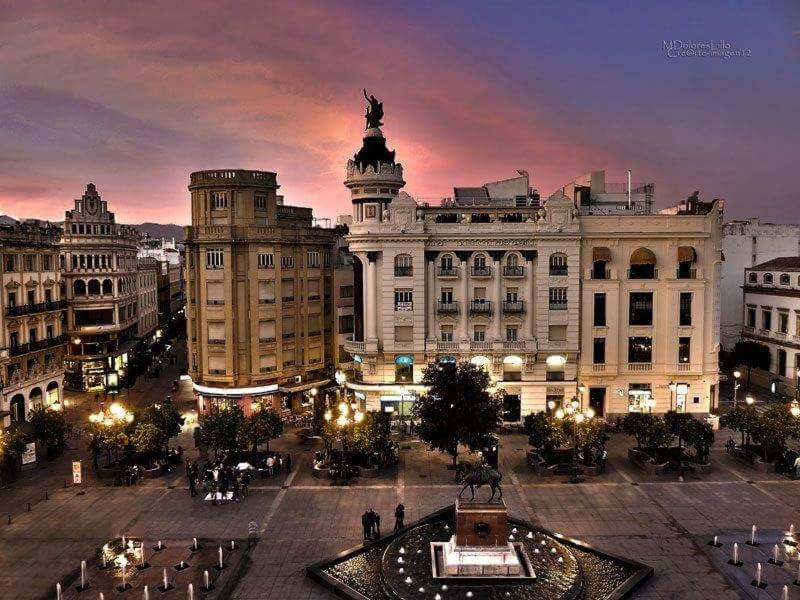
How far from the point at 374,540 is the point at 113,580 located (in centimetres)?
1084

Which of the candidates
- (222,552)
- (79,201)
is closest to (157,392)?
(79,201)

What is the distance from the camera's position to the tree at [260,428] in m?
39.4

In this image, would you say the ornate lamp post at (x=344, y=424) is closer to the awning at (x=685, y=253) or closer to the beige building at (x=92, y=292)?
the awning at (x=685, y=253)

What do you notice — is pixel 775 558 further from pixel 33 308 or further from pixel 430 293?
pixel 33 308

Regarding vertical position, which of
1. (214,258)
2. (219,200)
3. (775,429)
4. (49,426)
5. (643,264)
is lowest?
(49,426)

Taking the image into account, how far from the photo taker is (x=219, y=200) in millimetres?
53312

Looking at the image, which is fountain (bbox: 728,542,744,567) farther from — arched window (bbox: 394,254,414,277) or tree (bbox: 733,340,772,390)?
tree (bbox: 733,340,772,390)

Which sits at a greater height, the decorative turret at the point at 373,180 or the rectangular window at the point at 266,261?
the decorative turret at the point at 373,180

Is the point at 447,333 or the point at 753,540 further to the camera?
the point at 447,333

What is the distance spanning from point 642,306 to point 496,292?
1191 centimetres

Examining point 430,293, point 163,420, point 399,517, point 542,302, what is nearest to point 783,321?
point 542,302

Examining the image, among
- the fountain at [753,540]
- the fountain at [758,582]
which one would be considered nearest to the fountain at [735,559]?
the fountain at [758,582]

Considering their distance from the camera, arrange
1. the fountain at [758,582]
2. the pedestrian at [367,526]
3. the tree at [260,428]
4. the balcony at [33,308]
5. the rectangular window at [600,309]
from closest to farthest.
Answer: the fountain at [758,582] → the pedestrian at [367,526] → the tree at [260,428] → the balcony at [33,308] → the rectangular window at [600,309]

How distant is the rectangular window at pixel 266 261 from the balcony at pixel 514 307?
64.5ft
